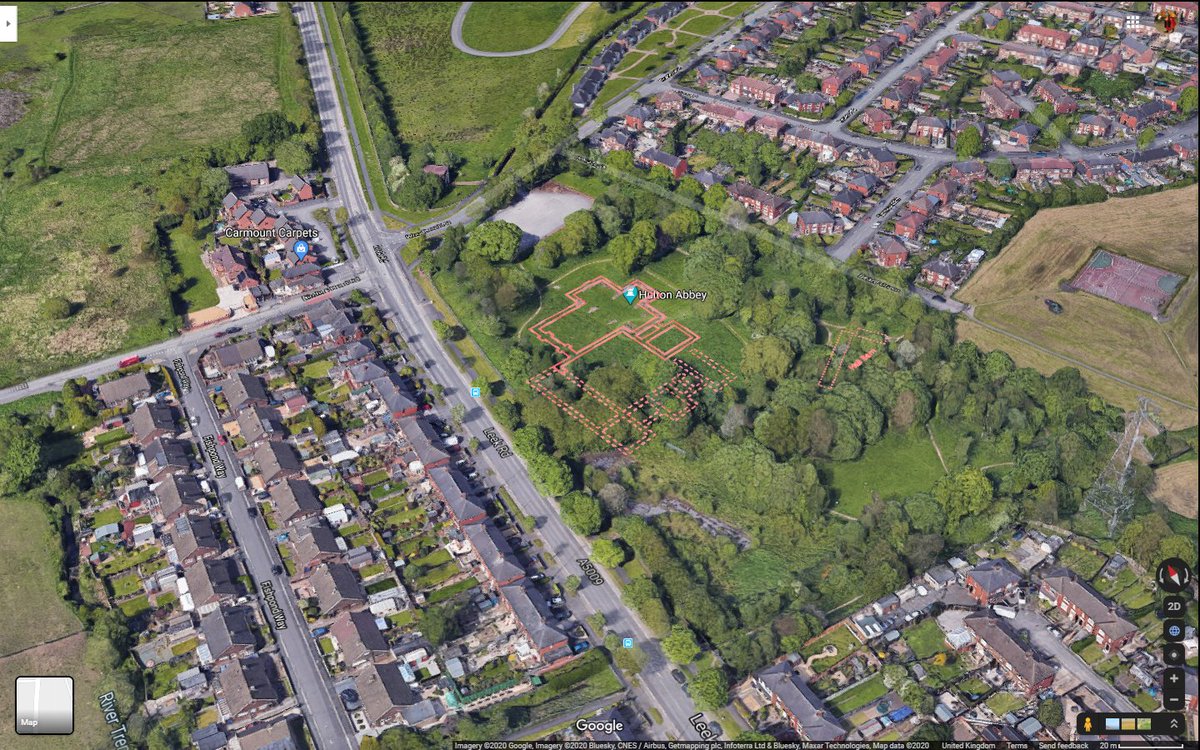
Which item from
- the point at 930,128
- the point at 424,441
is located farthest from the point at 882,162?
the point at 424,441

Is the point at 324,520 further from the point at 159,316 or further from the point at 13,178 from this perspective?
the point at 13,178

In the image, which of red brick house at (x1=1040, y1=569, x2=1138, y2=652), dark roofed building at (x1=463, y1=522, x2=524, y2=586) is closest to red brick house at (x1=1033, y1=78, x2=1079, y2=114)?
red brick house at (x1=1040, y1=569, x2=1138, y2=652)

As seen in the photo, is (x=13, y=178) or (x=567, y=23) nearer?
(x=13, y=178)

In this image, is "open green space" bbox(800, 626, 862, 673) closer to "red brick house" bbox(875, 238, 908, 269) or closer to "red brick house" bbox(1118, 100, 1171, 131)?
"red brick house" bbox(875, 238, 908, 269)

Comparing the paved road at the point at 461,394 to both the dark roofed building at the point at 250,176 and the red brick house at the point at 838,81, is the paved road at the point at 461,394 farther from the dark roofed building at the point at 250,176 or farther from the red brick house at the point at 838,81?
the red brick house at the point at 838,81

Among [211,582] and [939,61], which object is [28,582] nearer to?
[211,582]

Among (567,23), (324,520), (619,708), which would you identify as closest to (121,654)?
(324,520)

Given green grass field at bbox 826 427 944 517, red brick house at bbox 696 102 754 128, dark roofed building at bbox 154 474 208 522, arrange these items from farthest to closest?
red brick house at bbox 696 102 754 128 → green grass field at bbox 826 427 944 517 → dark roofed building at bbox 154 474 208 522
